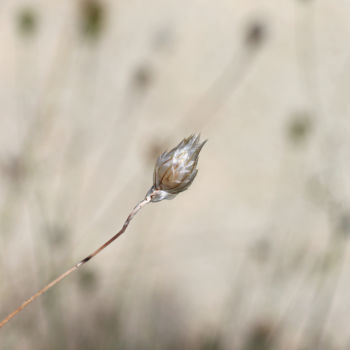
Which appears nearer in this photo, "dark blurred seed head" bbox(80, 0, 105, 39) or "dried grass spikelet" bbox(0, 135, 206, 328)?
"dried grass spikelet" bbox(0, 135, 206, 328)

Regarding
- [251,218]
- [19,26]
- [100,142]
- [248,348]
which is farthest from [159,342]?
[19,26]

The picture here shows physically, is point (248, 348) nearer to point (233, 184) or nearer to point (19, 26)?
point (233, 184)

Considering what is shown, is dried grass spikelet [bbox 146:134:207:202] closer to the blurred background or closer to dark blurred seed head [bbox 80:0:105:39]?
the blurred background

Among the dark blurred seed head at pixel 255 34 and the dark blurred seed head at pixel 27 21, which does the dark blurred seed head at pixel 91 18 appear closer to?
the dark blurred seed head at pixel 27 21

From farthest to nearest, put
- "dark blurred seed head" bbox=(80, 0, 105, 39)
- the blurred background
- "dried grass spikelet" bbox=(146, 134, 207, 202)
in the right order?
"dark blurred seed head" bbox=(80, 0, 105, 39) < the blurred background < "dried grass spikelet" bbox=(146, 134, 207, 202)

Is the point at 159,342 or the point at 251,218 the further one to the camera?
the point at 251,218

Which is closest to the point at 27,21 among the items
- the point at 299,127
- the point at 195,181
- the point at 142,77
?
the point at 142,77

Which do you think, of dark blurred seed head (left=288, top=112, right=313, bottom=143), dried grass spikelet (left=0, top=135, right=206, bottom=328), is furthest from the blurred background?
dried grass spikelet (left=0, top=135, right=206, bottom=328)
